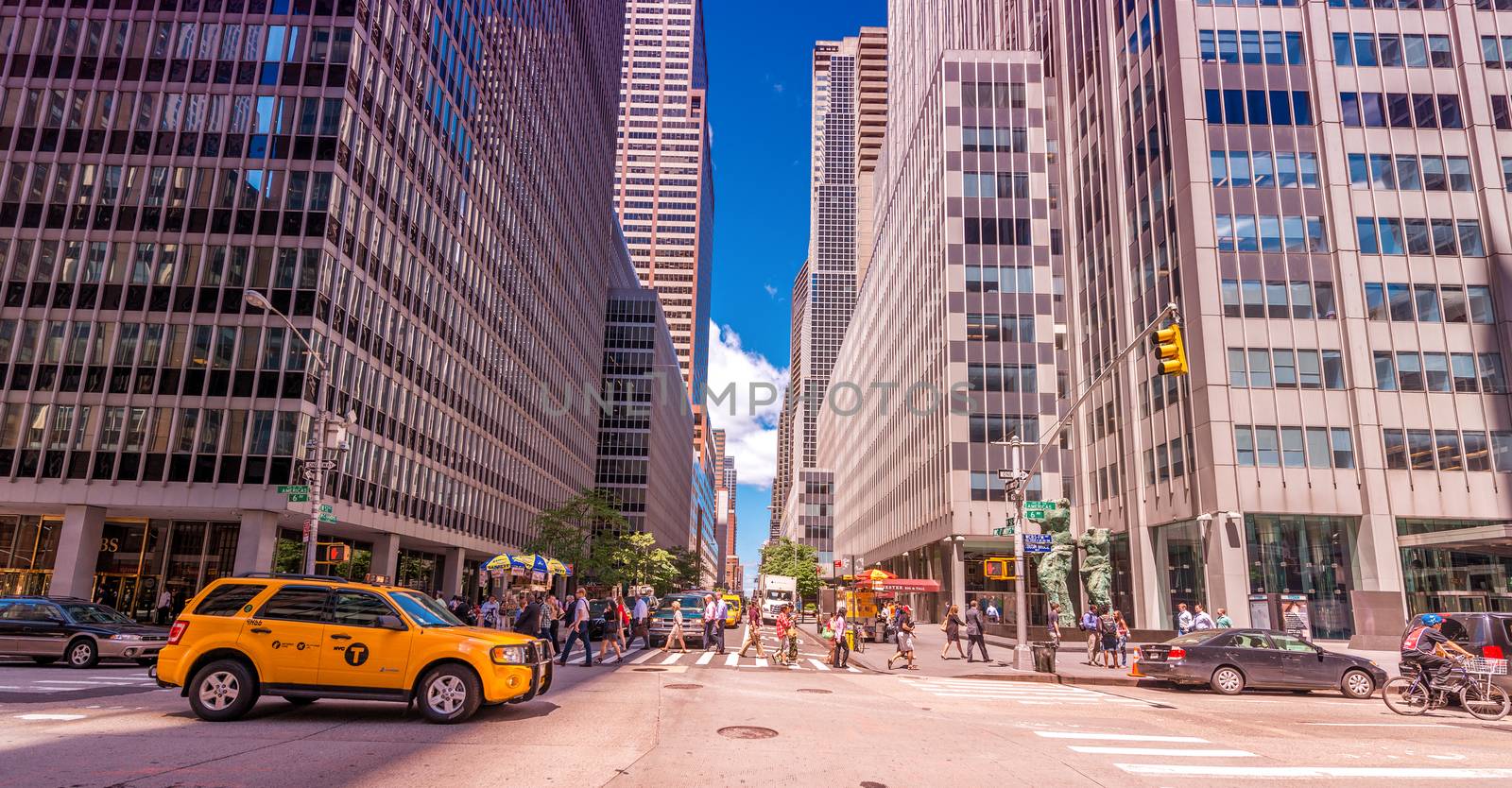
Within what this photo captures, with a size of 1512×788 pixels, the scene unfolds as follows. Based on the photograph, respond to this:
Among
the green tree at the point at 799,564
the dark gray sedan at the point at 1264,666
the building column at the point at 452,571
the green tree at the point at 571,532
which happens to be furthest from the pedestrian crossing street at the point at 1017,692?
the green tree at the point at 799,564

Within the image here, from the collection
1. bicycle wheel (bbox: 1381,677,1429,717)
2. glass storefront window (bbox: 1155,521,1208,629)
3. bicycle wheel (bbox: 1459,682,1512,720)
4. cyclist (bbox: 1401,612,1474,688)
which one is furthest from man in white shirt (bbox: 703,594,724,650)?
glass storefront window (bbox: 1155,521,1208,629)

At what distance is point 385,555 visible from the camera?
4088 cm

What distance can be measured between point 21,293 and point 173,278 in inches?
228

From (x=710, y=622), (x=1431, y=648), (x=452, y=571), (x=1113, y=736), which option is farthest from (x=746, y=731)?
(x=452, y=571)

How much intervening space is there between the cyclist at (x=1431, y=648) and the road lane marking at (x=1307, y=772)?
22.6 ft

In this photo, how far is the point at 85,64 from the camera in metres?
35.2

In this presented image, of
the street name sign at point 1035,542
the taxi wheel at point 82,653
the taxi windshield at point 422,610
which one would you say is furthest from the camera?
the street name sign at point 1035,542

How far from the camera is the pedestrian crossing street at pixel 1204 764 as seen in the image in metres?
9.55

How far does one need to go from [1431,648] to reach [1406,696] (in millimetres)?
1187

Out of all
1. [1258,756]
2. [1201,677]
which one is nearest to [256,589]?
[1258,756]

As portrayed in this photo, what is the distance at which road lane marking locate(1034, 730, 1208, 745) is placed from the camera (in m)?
11.9

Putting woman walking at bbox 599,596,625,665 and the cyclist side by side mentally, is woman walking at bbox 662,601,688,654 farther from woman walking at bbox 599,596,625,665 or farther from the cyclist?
the cyclist

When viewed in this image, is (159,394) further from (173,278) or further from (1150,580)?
(1150,580)

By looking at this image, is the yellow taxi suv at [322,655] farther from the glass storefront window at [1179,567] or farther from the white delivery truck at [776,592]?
the white delivery truck at [776,592]
